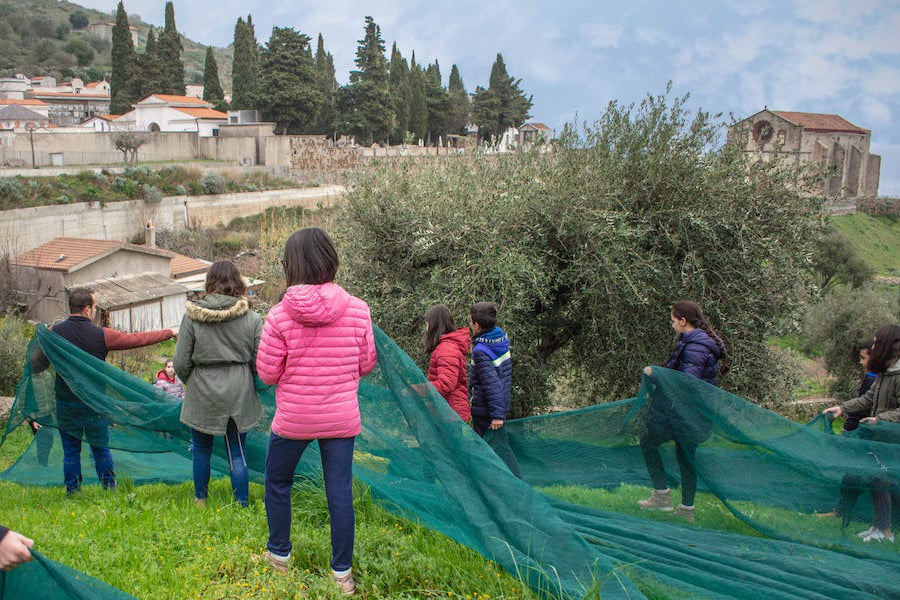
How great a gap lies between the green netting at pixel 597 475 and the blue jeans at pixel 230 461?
0.35 metres

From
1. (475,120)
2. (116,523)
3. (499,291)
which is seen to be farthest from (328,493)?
(475,120)

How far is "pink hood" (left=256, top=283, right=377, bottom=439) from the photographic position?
352cm

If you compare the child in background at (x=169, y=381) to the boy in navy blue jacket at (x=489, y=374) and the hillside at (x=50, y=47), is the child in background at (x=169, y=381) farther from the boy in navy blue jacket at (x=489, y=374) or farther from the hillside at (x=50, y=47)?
the hillside at (x=50, y=47)

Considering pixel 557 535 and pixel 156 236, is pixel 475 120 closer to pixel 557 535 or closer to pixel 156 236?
pixel 156 236

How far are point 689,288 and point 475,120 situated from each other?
6447cm

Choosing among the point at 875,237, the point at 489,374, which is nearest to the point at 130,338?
the point at 489,374

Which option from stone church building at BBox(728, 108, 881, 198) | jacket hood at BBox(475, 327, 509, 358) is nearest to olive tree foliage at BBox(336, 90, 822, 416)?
jacket hood at BBox(475, 327, 509, 358)

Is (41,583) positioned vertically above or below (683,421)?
above

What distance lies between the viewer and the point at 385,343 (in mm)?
4223

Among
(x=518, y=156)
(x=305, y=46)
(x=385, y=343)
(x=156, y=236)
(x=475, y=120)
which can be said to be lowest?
(x=156, y=236)

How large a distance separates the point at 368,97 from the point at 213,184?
69.7 ft

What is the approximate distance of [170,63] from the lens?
217ft

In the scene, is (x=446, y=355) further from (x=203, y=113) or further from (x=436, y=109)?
(x=436, y=109)

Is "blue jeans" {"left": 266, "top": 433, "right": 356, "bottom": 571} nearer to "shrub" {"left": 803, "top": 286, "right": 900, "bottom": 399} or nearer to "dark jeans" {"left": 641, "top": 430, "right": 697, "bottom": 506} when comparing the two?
"dark jeans" {"left": 641, "top": 430, "right": 697, "bottom": 506}
